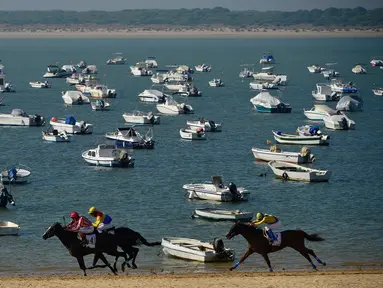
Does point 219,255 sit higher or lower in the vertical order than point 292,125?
higher

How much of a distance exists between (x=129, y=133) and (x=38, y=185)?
60.1 feet

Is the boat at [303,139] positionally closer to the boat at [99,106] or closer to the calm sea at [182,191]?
the calm sea at [182,191]

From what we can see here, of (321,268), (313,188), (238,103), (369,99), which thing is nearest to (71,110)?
(238,103)

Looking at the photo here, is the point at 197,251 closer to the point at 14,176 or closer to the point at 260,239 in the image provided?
the point at 260,239

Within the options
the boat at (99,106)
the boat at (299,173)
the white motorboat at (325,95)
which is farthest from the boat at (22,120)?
the white motorboat at (325,95)

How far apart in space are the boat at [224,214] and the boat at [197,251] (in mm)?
7636

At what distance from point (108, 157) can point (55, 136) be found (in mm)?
14351

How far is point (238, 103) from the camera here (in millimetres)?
125312

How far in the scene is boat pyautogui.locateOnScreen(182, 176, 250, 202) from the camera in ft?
195

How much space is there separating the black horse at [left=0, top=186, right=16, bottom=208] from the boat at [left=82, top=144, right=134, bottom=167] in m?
15.8

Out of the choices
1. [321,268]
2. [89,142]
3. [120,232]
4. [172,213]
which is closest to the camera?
[120,232]

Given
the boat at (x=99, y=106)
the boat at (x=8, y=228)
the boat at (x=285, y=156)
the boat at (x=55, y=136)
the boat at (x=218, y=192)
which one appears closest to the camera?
the boat at (x=8, y=228)

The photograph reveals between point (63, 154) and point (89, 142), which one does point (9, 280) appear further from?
point (89, 142)

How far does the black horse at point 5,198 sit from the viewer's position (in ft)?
187
